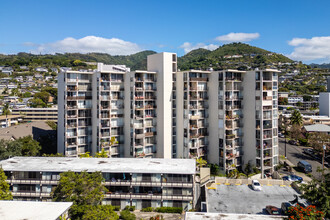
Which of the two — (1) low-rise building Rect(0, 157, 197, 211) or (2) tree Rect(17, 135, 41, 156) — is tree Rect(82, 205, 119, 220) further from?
(2) tree Rect(17, 135, 41, 156)

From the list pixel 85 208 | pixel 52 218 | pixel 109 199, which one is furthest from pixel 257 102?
pixel 52 218

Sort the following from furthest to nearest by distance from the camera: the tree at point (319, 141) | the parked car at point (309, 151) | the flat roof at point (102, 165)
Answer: the parked car at point (309, 151) < the tree at point (319, 141) < the flat roof at point (102, 165)

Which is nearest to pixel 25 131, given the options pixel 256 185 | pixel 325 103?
pixel 256 185

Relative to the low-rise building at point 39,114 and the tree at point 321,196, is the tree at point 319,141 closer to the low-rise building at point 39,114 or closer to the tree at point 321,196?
the tree at point 321,196

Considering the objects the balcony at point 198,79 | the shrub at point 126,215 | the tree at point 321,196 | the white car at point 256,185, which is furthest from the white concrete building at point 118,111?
the tree at point 321,196

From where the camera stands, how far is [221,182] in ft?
158

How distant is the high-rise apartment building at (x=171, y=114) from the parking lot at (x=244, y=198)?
16062 mm

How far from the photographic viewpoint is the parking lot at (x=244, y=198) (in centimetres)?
3788

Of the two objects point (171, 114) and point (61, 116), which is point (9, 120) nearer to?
point (61, 116)

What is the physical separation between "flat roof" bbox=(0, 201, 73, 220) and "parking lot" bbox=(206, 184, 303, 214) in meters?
19.6

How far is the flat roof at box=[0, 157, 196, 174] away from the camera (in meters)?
45.6

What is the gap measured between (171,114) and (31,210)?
4142cm

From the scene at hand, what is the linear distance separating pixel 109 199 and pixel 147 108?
84.0ft

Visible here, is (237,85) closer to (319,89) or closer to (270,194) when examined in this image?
(270,194)
